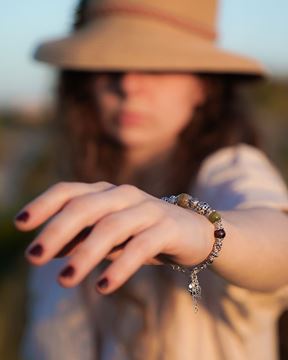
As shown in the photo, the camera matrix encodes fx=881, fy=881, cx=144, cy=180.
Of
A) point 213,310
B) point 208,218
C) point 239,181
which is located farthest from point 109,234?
point 213,310

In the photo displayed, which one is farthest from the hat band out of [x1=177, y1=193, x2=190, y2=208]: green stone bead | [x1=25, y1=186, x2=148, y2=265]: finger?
[x1=25, y1=186, x2=148, y2=265]: finger

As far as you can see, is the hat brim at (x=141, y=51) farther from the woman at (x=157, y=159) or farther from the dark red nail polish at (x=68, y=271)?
the dark red nail polish at (x=68, y=271)

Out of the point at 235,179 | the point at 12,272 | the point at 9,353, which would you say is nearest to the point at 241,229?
the point at 235,179

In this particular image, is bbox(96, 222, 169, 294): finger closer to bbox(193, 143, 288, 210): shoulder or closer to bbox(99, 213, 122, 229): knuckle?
bbox(99, 213, 122, 229): knuckle

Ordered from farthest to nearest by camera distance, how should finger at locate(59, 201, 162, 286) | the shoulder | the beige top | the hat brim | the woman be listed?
the hat brim → the woman → the beige top → the shoulder → finger at locate(59, 201, 162, 286)

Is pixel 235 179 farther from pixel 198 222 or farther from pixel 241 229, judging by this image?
pixel 198 222

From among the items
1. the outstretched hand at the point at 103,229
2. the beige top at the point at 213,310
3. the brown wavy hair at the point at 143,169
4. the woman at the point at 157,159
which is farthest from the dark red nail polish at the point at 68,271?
Answer: the brown wavy hair at the point at 143,169
